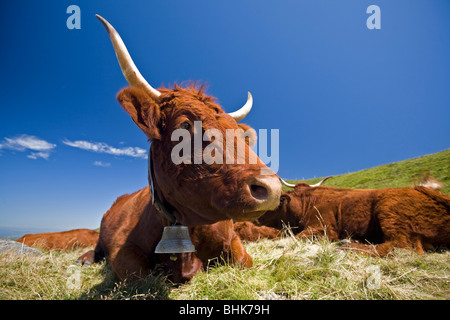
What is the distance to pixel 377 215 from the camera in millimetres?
5363

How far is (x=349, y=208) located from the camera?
6.20 metres

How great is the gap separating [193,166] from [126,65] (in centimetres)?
132

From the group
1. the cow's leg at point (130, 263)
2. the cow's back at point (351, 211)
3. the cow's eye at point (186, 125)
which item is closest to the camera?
the cow's eye at point (186, 125)

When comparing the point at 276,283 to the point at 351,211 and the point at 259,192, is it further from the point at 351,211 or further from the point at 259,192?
the point at 351,211

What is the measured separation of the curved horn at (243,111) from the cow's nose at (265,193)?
5.93 ft

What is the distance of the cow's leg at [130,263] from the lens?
2651 millimetres

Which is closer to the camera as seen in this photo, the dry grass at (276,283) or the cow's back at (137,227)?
the dry grass at (276,283)

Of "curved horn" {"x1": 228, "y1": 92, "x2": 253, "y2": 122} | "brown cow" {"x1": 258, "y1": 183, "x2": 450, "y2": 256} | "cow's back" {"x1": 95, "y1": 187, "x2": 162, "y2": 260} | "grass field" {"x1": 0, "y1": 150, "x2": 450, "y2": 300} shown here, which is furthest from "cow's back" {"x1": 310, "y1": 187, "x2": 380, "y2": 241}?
"cow's back" {"x1": 95, "y1": 187, "x2": 162, "y2": 260}

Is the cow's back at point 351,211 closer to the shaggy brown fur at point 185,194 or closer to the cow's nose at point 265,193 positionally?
the shaggy brown fur at point 185,194

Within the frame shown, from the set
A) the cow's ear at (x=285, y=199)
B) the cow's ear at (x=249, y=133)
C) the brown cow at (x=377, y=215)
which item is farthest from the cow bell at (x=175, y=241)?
the cow's ear at (x=285, y=199)

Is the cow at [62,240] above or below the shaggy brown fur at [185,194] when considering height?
below

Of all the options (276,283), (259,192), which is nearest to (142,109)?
(259,192)
